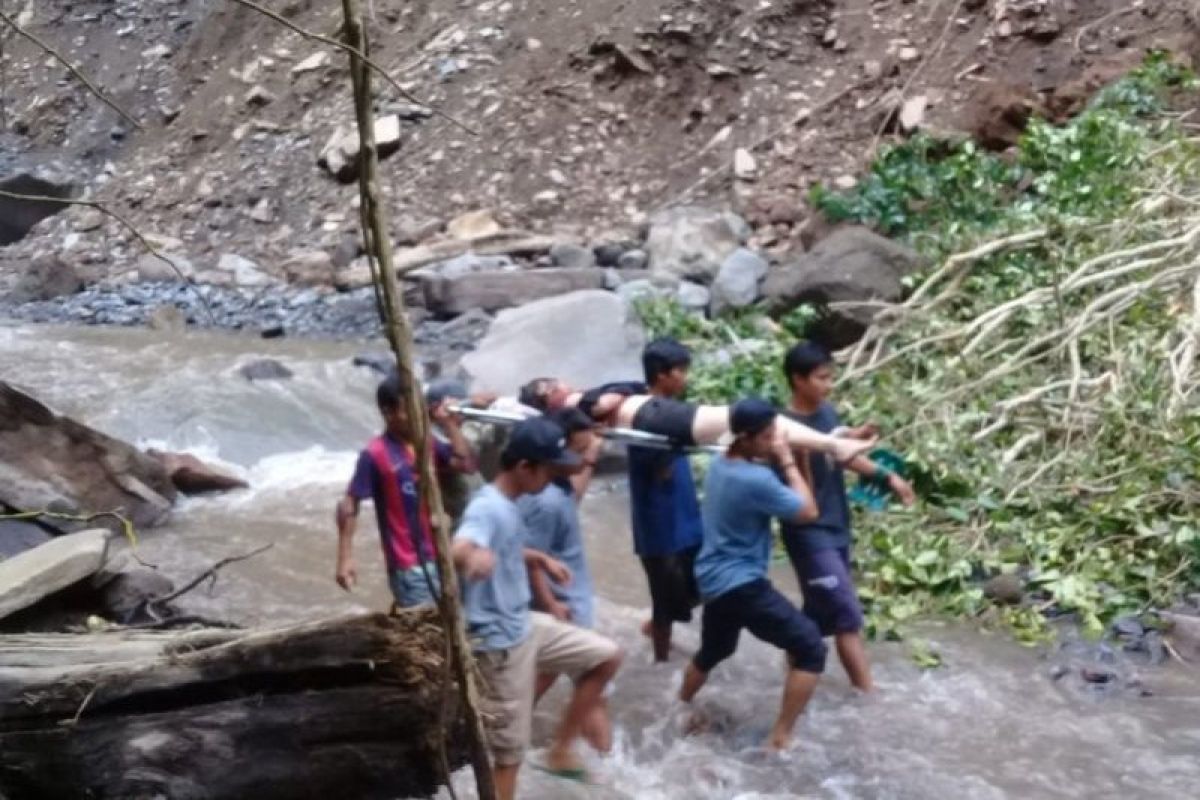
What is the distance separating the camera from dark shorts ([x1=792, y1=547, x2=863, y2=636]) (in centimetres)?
546

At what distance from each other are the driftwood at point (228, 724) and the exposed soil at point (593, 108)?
11.3 metres

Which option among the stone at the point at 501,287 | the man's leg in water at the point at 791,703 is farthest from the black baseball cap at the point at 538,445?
the stone at the point at 501,287

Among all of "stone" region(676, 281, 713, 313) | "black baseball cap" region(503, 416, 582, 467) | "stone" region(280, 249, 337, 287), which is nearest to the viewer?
"black baseball cap" region(503, 416, 582, 467)

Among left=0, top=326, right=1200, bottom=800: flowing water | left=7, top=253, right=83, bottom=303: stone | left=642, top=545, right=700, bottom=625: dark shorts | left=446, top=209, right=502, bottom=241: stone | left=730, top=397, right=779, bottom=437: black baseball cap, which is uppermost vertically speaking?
left=446, top=209, right=502, bottom=241: stone

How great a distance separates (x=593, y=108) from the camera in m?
17.1

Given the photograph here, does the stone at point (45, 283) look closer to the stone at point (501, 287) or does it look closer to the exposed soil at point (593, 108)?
the exposed soil at point (593, 108)

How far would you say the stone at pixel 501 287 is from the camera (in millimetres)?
13469

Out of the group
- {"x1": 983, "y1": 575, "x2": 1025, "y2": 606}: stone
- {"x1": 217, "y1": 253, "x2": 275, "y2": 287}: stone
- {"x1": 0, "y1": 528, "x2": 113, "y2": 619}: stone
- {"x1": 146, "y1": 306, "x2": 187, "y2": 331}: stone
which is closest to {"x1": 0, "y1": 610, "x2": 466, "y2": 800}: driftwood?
{"x1": 0, "y1": 528, "x2": 113, "y2": 619}: stone

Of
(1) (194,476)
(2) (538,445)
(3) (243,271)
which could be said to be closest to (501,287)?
(3) (243,271)

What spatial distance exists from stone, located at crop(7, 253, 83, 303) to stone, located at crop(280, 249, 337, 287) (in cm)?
240

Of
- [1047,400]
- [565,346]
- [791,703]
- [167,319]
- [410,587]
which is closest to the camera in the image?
[410,587]

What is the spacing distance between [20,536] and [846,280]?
5.86m

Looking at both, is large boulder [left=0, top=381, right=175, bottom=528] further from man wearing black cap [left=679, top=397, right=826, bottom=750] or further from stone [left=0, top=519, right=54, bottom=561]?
man wearing black cap [left=679, top=397, right=826, bottom=750]

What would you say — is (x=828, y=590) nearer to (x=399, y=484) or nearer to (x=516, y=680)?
(x=516, y=680)
